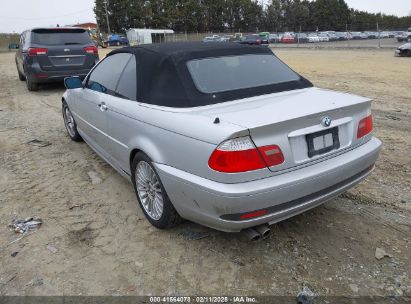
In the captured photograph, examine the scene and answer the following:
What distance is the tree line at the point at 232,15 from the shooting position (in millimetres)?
76062

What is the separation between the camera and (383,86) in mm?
10531

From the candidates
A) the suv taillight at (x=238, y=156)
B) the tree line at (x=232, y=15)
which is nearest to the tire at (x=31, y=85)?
the suv taillight at (x=238, y=156)

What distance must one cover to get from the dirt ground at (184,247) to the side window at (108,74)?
3.65 feet

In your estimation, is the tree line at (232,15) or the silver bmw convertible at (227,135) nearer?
the silver bmw convertible at (227,135)

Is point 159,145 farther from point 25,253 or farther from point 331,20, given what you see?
point 331,20

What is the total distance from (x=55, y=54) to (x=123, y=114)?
7.78 meters

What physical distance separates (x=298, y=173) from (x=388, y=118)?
498cm

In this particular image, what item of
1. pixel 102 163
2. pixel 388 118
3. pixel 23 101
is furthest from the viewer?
pixel 23 101

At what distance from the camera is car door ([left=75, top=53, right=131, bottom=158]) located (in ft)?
13.8

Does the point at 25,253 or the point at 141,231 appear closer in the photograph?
the point at 25,253

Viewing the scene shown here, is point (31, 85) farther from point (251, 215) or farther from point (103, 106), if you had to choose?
point (251, 215)

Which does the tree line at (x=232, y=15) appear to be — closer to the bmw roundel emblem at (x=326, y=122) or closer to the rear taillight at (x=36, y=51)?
the rear taillight at (x=36, y=51)

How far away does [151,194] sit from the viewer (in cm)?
358

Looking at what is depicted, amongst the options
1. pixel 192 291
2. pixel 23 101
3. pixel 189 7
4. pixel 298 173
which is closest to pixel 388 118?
pixel 298 173
